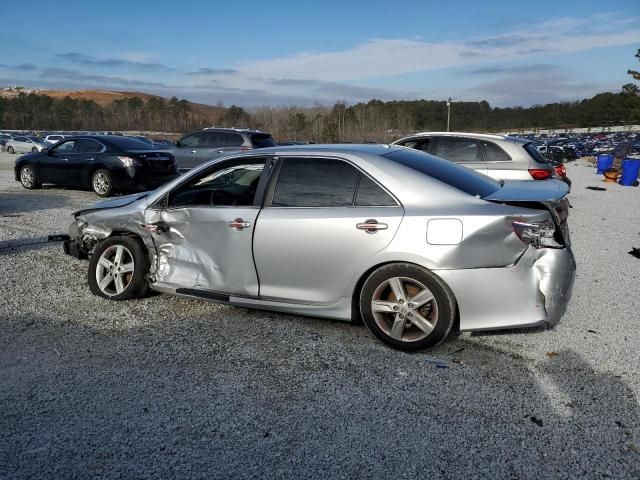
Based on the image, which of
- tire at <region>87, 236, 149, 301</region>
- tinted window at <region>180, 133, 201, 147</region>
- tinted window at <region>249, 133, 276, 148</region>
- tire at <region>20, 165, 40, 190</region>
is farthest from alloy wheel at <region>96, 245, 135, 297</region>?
tinted window at <region>180, 133, 201, 147</region>

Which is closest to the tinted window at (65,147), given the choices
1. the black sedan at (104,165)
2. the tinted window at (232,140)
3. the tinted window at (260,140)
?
the black sedan at (104,165)

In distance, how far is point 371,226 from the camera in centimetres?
411

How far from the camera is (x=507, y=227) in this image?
388 centimetres

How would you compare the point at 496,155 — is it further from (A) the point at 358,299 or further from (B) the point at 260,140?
(B) the point at 260,140

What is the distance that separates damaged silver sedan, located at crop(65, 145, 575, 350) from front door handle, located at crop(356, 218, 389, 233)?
0.03 ft

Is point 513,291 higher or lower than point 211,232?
lower

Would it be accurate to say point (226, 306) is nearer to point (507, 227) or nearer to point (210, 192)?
point (210, 192)

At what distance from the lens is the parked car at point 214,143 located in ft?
49.7

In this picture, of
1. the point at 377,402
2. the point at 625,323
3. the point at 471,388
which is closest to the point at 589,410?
the point at 471,388

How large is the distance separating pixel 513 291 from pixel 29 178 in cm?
1426

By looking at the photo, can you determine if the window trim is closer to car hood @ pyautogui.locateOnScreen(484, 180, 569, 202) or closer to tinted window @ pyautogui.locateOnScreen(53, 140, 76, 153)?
car hood @ pyautogui.locateOnScreen(484, 180, 569, 202)

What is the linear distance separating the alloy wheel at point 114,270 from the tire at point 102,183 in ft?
27.4

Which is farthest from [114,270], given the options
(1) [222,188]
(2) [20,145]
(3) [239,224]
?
(2) [20,145]

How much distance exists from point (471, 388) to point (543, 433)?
0.60m
